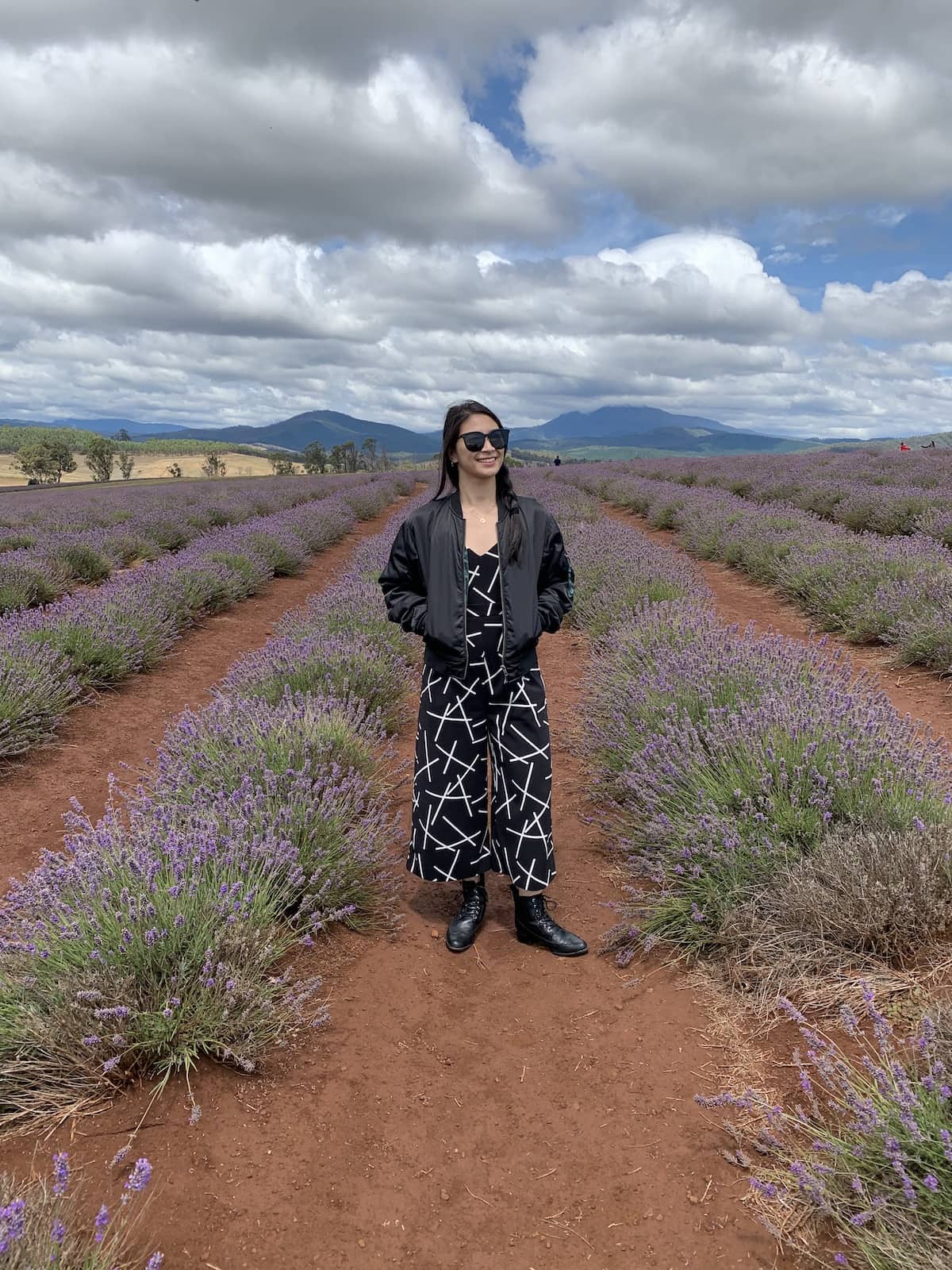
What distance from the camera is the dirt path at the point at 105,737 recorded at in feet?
12.8

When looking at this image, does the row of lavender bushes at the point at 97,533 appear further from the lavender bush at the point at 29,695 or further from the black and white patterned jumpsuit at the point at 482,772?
the black and white patterned jumpsuit at the point at 482,772

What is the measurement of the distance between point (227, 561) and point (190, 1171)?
8.92m

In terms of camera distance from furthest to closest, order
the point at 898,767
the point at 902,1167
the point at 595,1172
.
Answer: the point at 898,767
the point at 595,1172
the point at 902,1167

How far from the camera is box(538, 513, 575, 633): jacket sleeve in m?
2.76

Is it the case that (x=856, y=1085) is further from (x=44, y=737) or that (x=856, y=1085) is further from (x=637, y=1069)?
(x=44, y=737)

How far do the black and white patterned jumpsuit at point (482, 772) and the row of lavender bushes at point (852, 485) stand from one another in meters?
8.74

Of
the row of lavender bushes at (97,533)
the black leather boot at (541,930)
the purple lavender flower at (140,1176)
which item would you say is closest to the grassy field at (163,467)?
the row of lavender bushes at (97,533)

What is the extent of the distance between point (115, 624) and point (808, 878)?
233 inches

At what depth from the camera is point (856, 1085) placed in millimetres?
1763

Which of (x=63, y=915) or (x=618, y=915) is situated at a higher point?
(x=63, y=915)

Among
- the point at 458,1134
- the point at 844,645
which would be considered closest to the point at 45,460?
the point at 844,645

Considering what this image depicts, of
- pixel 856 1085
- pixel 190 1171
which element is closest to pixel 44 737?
pixel 190 1171

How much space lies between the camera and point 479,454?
2641mm

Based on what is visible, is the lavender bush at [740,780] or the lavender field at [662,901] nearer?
the lavender field at [662,901]
